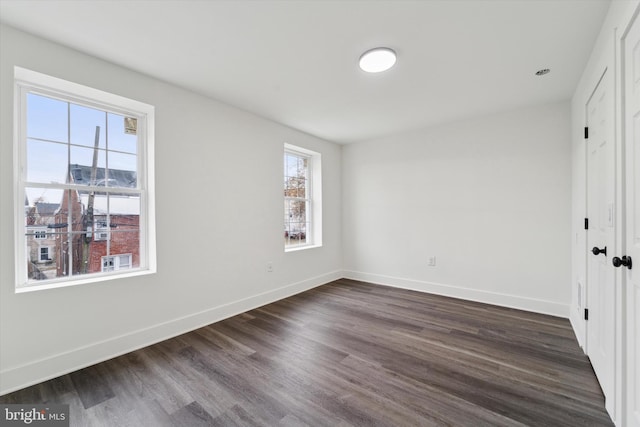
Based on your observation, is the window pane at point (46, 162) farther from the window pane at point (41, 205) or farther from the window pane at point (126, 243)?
the window pane at point (126, 243)

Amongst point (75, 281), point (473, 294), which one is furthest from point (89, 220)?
point (473, 294)

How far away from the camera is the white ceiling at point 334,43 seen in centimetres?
172

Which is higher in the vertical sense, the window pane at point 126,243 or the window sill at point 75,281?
the window pane at point 126,243

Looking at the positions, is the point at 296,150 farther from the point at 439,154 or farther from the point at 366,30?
the point at 366,30

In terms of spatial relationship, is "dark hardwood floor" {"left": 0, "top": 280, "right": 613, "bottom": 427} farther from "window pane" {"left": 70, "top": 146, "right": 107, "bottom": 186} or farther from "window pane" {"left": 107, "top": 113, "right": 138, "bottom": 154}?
"window pane" {"left": 107, "top": 113, "right": 138, "bottom": 154}

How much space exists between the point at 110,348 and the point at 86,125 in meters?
1.94

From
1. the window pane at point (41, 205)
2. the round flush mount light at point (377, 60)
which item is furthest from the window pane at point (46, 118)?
the round flush mount light at point (377, 60)

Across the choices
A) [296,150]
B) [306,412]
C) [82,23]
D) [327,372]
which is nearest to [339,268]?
[296,150]

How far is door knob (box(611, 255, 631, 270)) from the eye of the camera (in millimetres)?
1372

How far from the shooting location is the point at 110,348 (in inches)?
89.9

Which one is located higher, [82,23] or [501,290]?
[82,23]

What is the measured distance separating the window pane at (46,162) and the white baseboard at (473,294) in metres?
4.15

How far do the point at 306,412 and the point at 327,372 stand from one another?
44cm

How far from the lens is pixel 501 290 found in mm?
3533
